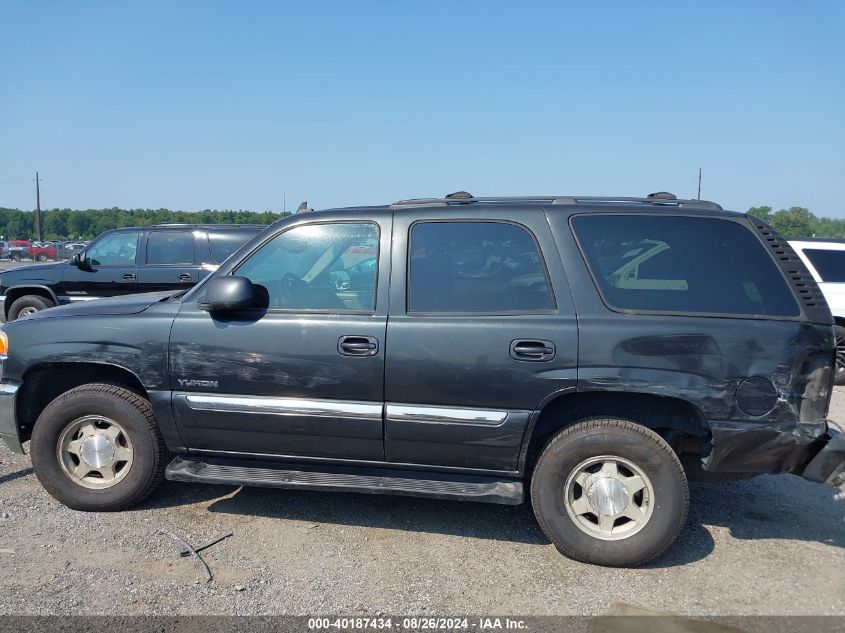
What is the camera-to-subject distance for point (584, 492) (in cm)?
361

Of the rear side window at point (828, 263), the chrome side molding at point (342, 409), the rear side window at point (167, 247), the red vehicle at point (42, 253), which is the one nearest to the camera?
the chrome side molding at point (342, 409)

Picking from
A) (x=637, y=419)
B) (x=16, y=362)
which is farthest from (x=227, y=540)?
(x=637, y=419)

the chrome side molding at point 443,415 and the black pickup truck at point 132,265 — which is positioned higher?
the black pickup truck at point 132,265

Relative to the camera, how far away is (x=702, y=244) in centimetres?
364

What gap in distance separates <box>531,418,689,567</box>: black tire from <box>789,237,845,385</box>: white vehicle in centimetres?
674

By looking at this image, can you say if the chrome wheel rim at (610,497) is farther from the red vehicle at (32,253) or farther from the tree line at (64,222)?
the tree line at (64,222)

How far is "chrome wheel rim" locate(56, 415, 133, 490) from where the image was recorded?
13.6 feet

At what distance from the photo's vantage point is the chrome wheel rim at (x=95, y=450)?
4137mm

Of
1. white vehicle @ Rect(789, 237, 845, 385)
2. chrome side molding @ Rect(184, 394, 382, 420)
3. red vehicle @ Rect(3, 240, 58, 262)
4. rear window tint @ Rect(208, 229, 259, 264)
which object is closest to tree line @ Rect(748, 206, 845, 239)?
white vehicle @ Rect(789, 237, 845, 385)

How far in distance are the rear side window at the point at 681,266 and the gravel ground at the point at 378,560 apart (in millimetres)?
1400

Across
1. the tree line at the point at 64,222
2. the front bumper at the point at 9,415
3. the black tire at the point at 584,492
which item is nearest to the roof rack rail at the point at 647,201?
the black tire at the point at 584,492

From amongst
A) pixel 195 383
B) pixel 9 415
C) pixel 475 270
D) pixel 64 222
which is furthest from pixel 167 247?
pixel 64 222

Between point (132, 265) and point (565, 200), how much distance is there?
830cm

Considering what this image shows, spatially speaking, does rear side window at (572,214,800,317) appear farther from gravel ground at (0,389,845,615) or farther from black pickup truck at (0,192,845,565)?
gravel ground at (0,389,845,615)
